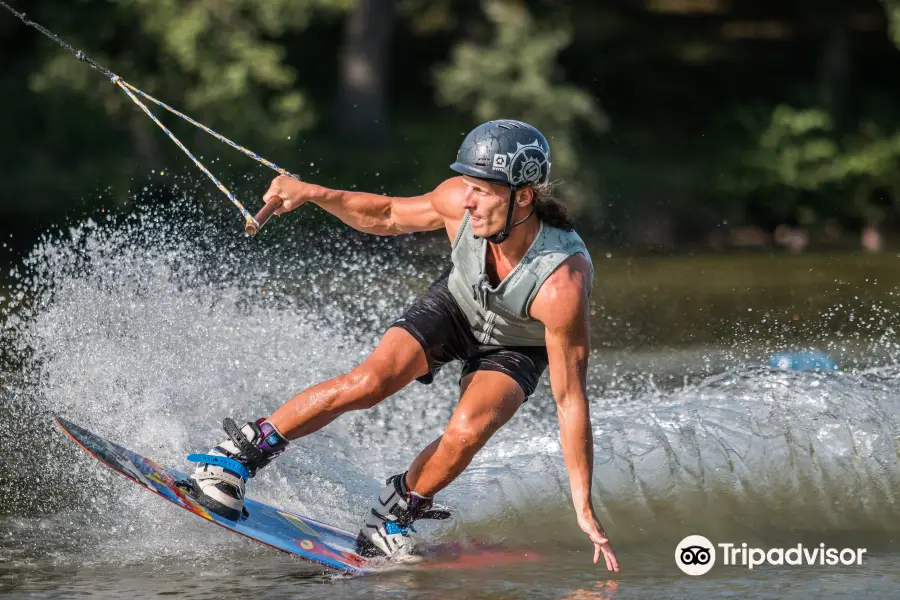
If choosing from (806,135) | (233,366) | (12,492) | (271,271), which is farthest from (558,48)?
(12,492)

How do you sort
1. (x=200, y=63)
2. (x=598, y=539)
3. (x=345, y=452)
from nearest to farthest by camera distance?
(x=598, y=539), (x=345, y=452), (x=200, y=63)

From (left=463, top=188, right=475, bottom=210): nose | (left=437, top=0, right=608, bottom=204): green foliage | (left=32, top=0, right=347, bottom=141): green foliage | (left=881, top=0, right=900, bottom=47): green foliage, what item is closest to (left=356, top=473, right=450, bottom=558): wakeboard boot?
(left=463, top=188, right=475, bottom=210): nose

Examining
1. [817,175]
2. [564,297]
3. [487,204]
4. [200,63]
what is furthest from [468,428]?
[817,175]

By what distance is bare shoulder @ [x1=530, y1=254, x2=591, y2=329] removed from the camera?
222 inches

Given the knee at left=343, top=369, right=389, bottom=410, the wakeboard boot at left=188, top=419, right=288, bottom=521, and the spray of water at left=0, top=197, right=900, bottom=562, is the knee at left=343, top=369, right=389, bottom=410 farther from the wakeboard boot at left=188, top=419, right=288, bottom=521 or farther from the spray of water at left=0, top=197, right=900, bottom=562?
the spray of water at left=0, top=197, right=900, bottom=562

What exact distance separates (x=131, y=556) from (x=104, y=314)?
2.37 metres

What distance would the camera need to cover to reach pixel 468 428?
5.89 m

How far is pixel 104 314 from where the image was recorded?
8242 millimetres

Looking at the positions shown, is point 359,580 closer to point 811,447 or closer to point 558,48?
point 811,447

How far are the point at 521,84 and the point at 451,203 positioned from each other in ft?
47.6

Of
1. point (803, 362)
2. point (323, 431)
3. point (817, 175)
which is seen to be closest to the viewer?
point (323, 431)

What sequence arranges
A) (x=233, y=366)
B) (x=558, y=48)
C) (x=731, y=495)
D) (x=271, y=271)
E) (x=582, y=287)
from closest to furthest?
(x=582, y=287), (x=731, y=495), (x=233, y=366), (x=271, y=271), (x=558, y=48)

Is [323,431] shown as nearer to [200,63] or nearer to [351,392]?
[351,392]

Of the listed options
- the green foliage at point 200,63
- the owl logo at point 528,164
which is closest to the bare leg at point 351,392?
the owl logo at point 528,164
